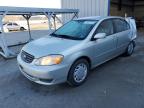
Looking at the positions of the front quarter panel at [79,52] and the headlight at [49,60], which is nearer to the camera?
the headlight at [49,60]

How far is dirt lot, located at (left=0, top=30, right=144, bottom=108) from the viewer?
294 centimetres

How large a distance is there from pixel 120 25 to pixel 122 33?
271 mm

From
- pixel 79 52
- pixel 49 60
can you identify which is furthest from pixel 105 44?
pixel 49 60

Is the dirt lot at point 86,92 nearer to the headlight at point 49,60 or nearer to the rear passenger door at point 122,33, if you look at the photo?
the headlight at point 49,60

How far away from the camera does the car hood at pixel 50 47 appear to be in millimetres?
3210

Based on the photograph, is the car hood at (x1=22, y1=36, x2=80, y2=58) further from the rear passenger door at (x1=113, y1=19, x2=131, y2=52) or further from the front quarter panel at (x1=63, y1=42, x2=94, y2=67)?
the rear passenger door at (x1=113, y1=19, x2=131, y2=52)

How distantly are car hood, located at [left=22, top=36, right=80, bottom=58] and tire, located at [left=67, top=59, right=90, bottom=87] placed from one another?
420 mm

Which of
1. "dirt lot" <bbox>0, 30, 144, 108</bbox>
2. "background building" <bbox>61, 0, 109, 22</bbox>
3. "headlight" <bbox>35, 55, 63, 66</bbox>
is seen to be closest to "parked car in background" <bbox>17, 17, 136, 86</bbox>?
"headlight" <bbox>35, 55, 63, 66</bbox>

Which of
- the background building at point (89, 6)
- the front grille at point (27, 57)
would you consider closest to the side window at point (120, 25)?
the front grille at point (27, 57)

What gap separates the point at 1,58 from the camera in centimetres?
610

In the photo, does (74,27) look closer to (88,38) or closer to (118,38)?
(88,38)

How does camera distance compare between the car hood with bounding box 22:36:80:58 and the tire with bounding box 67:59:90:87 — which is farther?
the tire with bounding box 67:59:90:87

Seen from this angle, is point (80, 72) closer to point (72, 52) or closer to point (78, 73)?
point (78, 73)

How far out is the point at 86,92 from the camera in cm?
333
